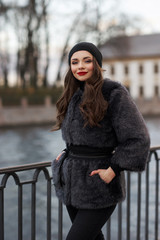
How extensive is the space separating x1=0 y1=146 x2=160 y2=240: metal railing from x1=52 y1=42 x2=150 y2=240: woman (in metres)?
0.44

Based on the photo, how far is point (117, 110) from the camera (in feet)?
7.91

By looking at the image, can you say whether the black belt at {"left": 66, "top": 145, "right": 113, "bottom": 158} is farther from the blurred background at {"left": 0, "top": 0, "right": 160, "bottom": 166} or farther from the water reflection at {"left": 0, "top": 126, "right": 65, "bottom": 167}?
the blurred background at {"left": 0, "top": 0, "right": 160, "bottom": 166}

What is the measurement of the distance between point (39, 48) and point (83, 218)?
33.1 m

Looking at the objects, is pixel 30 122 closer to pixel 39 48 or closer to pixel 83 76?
pixel 39 48

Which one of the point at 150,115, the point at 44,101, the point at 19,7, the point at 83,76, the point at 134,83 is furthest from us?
the point at 134,83

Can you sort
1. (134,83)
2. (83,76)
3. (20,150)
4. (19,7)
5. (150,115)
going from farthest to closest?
(134,83) → (150,115) → (19,7) → (20,150) → (83,76)

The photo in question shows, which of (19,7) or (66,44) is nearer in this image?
(19,7)

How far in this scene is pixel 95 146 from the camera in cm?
247

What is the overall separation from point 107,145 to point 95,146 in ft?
0.25

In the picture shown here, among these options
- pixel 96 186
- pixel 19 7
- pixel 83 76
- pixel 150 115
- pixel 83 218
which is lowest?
pixel 150 115

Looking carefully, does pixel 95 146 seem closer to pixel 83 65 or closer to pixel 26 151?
pixel 83 65

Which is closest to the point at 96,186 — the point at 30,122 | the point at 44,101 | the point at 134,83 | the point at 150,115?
the point at 30,122

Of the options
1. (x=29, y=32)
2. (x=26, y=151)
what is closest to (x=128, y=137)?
(x=26, y=151)

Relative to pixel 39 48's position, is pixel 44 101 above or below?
below
